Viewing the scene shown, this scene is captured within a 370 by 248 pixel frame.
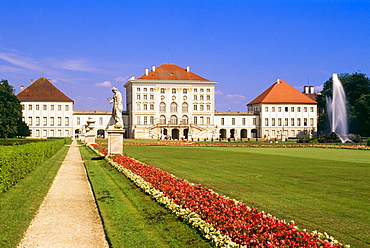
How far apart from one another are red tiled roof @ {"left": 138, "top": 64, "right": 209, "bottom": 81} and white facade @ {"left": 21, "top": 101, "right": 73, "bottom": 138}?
16.2m

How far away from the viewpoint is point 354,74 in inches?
3290

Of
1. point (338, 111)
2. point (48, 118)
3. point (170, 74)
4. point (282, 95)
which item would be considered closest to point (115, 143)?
point (338, 111)

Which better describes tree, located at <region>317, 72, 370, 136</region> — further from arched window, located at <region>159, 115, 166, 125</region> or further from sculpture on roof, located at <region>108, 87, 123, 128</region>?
sculpture on roof, located at <region>108, 87, 123, 128</region>

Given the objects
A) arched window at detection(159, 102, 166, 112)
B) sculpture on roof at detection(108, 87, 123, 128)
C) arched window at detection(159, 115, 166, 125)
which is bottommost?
sculpture on roof at detection(108, 87, 123, 128)

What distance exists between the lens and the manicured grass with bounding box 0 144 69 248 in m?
7.14

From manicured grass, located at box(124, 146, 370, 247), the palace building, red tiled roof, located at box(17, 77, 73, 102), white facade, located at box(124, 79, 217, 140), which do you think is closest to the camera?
manicured grass, located at box(124, 146, 370, 247)

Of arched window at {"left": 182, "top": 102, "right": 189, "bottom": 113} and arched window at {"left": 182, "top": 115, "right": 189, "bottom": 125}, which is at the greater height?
arched window at {"left": 182, "top": 102, "right": 189, "bottom": 113}

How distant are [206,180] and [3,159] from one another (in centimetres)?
553

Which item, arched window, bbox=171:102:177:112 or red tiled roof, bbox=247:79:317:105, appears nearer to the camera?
arched window, bbox=171:102:177:112

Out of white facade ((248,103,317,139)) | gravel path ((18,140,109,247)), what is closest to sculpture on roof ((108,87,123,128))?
gravel path ((18,140,109,247))

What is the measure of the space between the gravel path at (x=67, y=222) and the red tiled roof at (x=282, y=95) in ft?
267

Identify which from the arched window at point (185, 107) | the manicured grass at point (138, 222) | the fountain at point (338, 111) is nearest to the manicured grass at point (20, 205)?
the manicured grass at point (138, 222)

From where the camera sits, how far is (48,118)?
85500 millimetres

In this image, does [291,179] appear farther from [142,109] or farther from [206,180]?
[142,109]
